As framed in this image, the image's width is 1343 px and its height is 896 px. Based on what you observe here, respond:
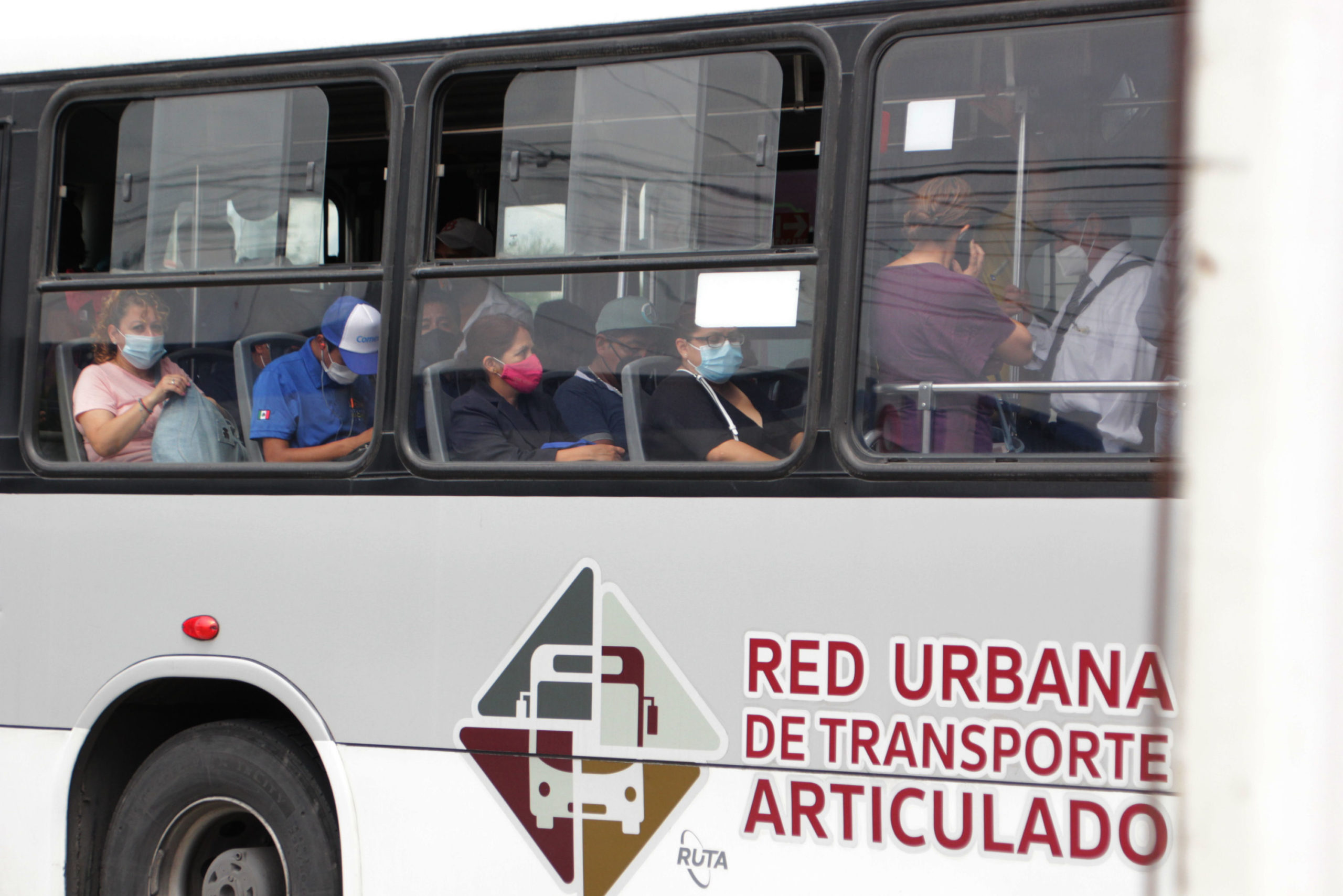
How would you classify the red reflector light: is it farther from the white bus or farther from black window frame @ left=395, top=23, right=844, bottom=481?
black window frame @ left=395, top=23, right=844, bottom=481

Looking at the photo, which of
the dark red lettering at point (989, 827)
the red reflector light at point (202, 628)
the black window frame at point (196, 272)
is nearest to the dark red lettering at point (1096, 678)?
the dark red lettering at point (989, 827)

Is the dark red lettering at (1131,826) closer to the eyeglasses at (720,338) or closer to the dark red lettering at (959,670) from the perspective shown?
the dark red lettering at (959,670)

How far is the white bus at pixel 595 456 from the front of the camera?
9.91ft

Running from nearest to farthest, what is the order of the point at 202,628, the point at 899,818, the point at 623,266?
the point at 899,818 < the point at 623,266 < the point at 202,628

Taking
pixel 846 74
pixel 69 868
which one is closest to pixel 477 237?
pixel 846 74

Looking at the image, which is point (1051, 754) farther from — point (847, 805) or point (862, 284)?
point (862, 284)

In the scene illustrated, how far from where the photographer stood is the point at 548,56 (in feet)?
11.5

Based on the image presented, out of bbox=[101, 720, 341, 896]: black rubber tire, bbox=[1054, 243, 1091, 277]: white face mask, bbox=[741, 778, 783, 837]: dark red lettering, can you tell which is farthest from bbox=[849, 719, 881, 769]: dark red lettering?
bbox=[101, 720, 341, 896]: black rubber tire

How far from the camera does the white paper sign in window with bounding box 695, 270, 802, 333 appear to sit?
10.7 ft

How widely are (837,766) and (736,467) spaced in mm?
836

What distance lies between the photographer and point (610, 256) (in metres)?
3.43

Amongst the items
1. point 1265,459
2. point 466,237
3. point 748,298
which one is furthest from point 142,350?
point 1265,459

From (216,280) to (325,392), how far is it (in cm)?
52

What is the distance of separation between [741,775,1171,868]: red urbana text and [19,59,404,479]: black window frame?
5.21 feet
